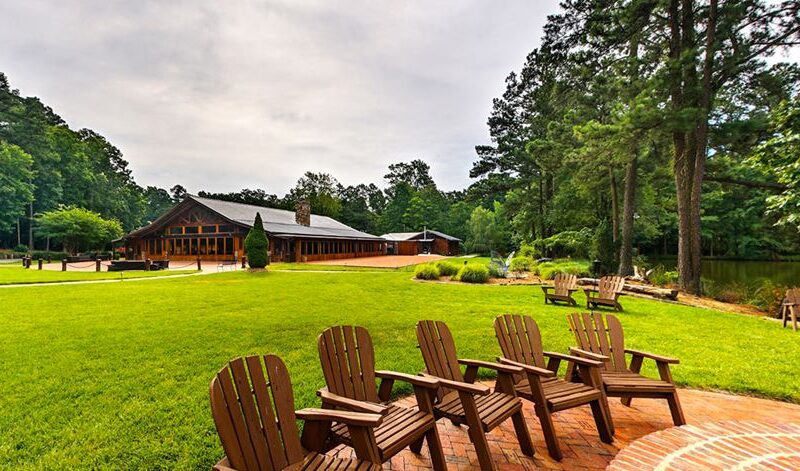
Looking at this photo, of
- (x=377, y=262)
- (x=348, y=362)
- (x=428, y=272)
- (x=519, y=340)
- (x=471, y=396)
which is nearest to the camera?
(x=471, y=396)

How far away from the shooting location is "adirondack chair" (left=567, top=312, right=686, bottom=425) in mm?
2844

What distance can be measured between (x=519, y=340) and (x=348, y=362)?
5.01 ft

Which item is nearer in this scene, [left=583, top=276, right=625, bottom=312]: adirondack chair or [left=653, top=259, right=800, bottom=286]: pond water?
[left=583, top=276, right=625, bottom=312]: adirondack chair

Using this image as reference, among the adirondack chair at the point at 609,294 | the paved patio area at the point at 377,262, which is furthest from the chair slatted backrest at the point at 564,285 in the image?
the paved patio area at the point at 377,262

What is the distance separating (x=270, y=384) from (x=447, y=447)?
148cm

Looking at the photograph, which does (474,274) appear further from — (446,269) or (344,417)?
(344,417)

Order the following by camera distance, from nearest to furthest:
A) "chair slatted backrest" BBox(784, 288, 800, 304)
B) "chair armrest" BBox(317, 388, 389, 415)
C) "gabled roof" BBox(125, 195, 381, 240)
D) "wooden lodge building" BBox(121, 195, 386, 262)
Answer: "chair armrest" BBox(317, 388, 389, 415) < "chair slatted backrest" BBox(784, 288, 800, 304) < "wooden lodge building" BBox(121, 195, 386, 262) < "gabled roof" BBox(125, 195, 381, 240)

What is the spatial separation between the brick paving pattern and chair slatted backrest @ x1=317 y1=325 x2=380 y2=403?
4.72 ft

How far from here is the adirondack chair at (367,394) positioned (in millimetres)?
2031

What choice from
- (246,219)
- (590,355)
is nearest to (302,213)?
(246,219)

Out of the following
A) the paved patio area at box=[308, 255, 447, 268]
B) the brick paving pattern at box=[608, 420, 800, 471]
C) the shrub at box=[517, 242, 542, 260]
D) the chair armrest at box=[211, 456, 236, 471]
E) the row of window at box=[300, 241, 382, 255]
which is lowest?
the paved patio area at box=[308, 255, 447, 268]

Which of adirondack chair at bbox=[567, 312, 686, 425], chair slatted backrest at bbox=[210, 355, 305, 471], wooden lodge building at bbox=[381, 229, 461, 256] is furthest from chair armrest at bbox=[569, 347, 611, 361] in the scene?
wooden lodge building at bbox=[381, 229, 461, 256]

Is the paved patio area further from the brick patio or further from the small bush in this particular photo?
the brick patio

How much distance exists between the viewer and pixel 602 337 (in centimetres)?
336
